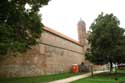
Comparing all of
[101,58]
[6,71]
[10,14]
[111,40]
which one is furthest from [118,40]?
[10,14]

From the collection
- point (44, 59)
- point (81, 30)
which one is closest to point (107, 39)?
point (44, 59)

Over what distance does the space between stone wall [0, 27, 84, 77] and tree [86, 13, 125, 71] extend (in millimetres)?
6048

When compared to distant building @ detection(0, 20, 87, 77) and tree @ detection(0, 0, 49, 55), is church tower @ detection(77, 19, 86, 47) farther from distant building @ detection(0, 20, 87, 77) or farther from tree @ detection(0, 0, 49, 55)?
tree @ detection(0, 0, 49, 55)

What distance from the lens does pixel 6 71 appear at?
25.5 metres

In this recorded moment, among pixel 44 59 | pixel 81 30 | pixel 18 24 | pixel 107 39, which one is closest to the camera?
pixel 18 24

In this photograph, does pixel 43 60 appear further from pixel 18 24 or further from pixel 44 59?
pixel 18 24

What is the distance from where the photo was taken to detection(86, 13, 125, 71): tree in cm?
3156

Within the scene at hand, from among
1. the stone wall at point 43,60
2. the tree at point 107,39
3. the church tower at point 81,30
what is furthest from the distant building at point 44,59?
the church tower at point 81,30

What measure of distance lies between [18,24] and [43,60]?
12923 millimetres

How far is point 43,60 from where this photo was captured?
30562 mm

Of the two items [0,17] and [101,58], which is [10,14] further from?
[101,58]

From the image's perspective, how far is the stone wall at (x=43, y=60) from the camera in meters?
26.0

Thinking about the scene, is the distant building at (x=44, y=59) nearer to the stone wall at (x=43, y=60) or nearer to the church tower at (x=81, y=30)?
the stone wall at (x=43, y=60)

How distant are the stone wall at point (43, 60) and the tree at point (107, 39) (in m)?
6.05
